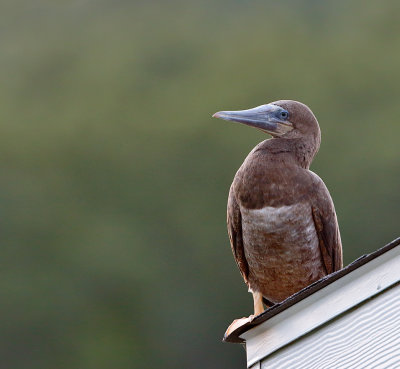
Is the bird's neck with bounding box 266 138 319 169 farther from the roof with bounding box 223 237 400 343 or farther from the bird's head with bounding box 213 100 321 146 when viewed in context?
the roof with bounding box 223 237 400 343

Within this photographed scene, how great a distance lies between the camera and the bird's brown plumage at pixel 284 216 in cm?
541

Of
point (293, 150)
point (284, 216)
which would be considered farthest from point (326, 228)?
point (293, 150)

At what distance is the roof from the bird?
132cm

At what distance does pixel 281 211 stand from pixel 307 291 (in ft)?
5.15

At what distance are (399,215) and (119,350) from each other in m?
4.23

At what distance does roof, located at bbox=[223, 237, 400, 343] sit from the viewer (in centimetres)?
368

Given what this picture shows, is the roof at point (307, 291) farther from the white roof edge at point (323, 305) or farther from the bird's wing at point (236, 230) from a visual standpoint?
the bird's wing at point (236, 230)

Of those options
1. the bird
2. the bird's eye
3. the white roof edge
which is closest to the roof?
the white roof edge

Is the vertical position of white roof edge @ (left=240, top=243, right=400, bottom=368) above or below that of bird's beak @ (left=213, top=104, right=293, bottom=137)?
below

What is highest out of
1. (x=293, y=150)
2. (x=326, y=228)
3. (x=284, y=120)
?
(x=284, y=120)

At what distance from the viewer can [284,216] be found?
540cm

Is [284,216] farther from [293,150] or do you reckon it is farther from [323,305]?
[323,305]

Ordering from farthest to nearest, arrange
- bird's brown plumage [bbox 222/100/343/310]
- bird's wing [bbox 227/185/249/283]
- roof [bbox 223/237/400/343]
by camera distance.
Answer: bird's wing [bbox 227/185/249/283], bird's brown plumage [bbox 222/100/343/310], roof [bbox 223/237/400/343]

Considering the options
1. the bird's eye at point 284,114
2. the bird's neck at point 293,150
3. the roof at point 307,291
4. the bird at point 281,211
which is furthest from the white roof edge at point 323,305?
the bird's eye at point 284,114
